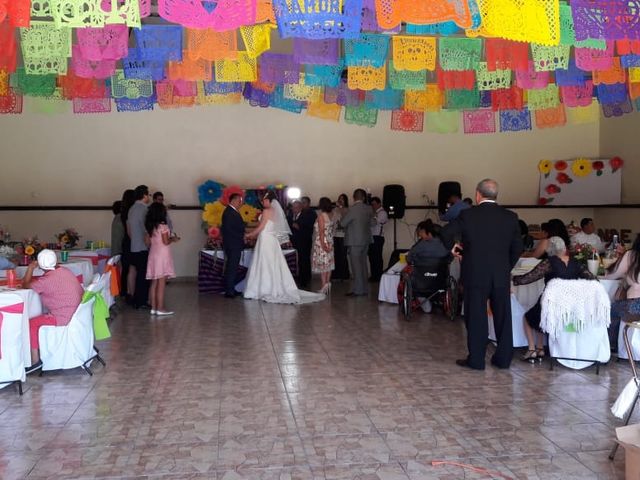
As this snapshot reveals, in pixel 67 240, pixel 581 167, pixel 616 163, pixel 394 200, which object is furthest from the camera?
pixel 581 167

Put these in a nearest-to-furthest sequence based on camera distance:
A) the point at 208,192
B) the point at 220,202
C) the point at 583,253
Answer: the point at 583,253 → the point at 220,202 → the point at 208,192

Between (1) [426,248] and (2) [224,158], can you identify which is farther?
(2) [224,158]

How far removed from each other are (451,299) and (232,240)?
11.8 ft

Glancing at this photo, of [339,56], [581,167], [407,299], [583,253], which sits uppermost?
[339,56]

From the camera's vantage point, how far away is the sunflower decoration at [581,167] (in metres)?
13.4

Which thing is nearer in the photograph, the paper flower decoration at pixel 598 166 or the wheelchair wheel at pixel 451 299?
the wheelchair wheel at pixel 451 299

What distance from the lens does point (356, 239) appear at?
10430mm

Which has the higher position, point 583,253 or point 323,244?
point 583,253

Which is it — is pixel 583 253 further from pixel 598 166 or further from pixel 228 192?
pixel 598 166

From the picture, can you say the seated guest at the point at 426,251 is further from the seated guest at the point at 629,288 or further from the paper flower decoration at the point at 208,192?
the paper flower decoration at the point at 208,192

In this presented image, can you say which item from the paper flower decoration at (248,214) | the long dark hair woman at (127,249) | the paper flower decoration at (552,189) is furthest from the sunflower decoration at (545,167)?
the long dark hair woman at (127,249)

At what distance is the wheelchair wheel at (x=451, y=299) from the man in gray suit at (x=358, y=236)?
7.15 ft

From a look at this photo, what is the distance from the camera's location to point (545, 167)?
539 inches

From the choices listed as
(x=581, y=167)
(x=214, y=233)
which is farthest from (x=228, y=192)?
(x=581, y=167)
